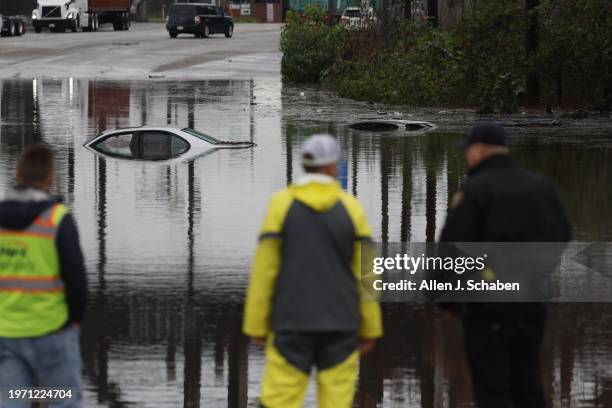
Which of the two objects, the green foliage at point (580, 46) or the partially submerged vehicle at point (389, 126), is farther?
the green foliage at point (580, 46)

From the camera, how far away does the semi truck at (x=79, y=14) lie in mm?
82688

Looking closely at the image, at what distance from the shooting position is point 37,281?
23.1ft

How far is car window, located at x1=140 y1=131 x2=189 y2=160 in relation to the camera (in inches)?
1023

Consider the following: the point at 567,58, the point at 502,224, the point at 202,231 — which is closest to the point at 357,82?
the point at 567,58

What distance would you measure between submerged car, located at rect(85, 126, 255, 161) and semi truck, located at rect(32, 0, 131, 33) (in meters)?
56.5

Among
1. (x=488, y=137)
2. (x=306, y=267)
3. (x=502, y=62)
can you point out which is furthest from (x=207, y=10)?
(x=306, y=267)

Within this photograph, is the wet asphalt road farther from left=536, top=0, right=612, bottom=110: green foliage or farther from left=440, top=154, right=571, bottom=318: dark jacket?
left=440, top=154, right=571, bottom=318: dark jacket

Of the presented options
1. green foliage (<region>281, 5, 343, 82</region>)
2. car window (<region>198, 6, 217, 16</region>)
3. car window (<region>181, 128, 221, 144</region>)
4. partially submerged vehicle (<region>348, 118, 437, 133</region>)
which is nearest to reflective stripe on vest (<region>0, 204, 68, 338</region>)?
car window (<region>181, 128, 221, 144</region>)

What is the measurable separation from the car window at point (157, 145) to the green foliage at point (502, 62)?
12.9 meters

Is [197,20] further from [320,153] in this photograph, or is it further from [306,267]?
[306,267]

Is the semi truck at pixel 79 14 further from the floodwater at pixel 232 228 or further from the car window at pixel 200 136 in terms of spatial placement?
the car window at pixel 200 136

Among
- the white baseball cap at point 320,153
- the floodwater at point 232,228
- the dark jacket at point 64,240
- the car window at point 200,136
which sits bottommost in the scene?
the floodwater at point 232,228

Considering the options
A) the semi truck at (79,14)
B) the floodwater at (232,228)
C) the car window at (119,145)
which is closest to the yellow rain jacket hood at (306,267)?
the floodwater at (232,228)

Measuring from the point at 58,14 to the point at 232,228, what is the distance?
2672 inches
